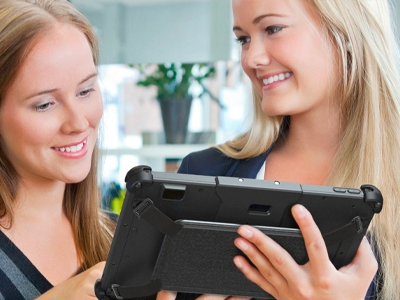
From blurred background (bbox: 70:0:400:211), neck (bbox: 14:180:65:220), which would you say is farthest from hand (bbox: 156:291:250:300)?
blurred background (bbox: 70:0:400:211)

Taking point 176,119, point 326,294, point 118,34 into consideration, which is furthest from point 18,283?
point 118,34

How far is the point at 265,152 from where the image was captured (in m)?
1.63

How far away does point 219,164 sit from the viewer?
5.38 ft

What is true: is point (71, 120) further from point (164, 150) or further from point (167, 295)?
point (164, 150)

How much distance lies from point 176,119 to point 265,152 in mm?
1617

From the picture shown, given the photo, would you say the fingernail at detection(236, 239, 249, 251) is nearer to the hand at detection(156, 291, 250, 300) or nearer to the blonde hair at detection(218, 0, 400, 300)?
the hand at detection(156, 291, 250, 300)

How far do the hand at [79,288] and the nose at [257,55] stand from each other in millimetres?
647

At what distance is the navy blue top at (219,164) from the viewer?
1.59m

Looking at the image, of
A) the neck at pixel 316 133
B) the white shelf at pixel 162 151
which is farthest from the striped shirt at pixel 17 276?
the white shelf at pixel 162 151

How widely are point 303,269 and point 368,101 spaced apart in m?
0.63

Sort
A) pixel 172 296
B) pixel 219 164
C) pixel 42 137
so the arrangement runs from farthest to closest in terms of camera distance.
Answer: pixel 219 164
pixel 42 137
pixel 172 296

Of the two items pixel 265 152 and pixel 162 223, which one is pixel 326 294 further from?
pixel 265 152

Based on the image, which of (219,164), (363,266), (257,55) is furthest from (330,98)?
(363,266)

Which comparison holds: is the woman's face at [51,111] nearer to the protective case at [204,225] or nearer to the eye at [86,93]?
the eye at [86,93]
